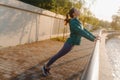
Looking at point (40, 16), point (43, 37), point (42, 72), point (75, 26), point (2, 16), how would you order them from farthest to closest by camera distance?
point (43, 37), point (40, 16), point (2, 16), point (42, 72), point (75, 26)

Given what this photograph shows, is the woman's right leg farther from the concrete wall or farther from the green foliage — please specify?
the green foliage

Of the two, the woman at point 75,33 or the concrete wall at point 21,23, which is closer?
the woman at point 75,33

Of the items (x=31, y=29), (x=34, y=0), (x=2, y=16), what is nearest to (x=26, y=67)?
(x=2, y=16)

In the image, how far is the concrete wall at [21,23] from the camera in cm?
999

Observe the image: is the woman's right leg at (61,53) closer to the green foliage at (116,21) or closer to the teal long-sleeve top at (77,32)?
the teal long-sleeve top at (77,32)

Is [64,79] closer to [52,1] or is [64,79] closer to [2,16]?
[2,16]

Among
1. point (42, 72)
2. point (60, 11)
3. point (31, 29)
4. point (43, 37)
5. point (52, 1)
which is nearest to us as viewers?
point (42, 72)

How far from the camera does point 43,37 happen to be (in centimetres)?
1595

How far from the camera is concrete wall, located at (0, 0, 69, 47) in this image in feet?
32.8

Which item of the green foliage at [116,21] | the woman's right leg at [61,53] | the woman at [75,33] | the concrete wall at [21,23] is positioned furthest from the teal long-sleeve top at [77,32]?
the green foliage at [116,21]

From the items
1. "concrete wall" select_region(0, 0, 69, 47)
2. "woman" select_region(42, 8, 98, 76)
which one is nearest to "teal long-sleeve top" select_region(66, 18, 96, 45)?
"woman" select_region(42, 8, 98, 76)

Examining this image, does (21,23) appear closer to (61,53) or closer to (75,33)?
(61,53)

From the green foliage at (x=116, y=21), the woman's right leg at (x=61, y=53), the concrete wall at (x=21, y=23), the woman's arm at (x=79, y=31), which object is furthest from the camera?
the green foliage at (x=116, y=21)

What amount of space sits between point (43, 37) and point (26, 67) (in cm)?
837
